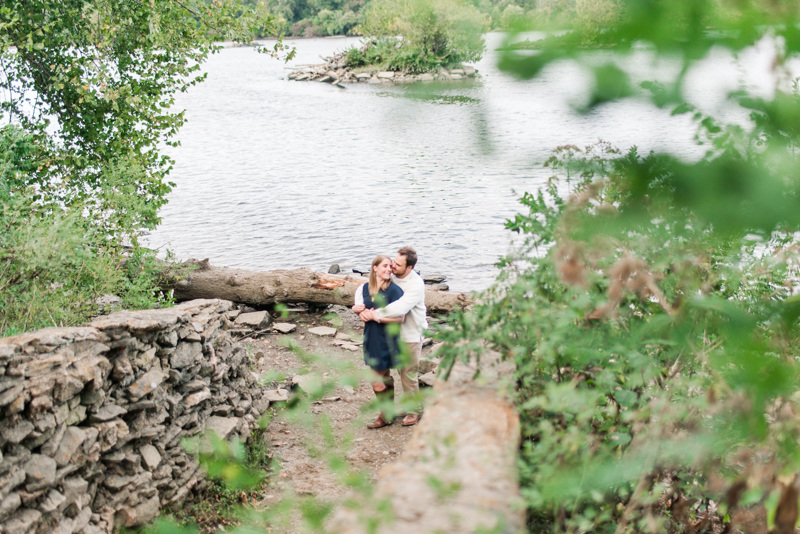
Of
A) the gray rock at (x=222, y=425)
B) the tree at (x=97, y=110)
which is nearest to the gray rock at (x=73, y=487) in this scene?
the gray rock at (x=222, y=425)

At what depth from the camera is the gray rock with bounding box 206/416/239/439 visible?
654 cm

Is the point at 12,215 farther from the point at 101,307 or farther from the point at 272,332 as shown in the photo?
the point at 272,332

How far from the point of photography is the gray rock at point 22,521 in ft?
14.3

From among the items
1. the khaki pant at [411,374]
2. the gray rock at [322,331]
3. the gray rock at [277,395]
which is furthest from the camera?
the gray rock at [322,331]

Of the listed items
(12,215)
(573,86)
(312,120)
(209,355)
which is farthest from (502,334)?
(312,120)

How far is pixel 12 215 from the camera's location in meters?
6.52

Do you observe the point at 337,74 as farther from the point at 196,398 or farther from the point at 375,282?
the point at 196,398

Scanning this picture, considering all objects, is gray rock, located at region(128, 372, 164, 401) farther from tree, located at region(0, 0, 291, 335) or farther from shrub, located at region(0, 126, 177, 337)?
tree, located at region(0, 0, 291, 335)

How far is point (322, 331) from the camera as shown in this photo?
422 inches

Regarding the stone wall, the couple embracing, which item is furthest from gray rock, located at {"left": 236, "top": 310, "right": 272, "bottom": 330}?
the couple embracing

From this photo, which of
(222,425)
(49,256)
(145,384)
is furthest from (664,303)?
(49,256)

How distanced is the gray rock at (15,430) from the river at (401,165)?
11.4 feet

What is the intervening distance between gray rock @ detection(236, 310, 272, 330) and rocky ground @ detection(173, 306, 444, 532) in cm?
3

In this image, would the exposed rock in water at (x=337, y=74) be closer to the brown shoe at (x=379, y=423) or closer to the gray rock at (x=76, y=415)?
the brown shoe at (x=379, y=423)
